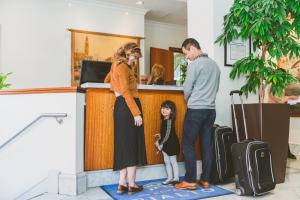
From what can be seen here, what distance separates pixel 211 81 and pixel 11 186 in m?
2.58

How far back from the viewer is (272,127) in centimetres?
340

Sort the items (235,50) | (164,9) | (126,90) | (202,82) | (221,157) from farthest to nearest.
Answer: (164,9)
(235,50)
(221,157)
(202,82)
(126,90)

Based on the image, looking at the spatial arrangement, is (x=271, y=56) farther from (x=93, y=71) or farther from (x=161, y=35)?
(x=161, y=35)

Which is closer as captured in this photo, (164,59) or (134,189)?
(134,189)

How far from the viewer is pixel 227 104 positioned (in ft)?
13.1

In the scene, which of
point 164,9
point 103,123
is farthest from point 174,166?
point 164,9

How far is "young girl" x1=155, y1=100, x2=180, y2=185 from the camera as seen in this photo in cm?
333

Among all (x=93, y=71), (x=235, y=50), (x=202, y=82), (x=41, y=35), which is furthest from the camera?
(x=41, y=35)

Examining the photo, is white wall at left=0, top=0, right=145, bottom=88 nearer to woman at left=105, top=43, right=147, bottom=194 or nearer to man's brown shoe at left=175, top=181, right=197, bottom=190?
woman at left=105, top=43, right=147, bottom=194

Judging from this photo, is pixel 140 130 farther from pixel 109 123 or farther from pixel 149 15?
pixel 149 15

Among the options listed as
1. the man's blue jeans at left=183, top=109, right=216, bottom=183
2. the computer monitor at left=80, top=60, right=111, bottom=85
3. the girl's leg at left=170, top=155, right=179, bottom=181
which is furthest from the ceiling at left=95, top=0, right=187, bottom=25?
the girl's leg at left=170, top=155, right=179, bottom=181

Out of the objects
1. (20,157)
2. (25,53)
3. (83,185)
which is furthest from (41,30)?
(83,185)

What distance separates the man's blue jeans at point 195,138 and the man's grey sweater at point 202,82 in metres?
0.09

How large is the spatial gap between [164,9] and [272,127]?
4680 millimetres
